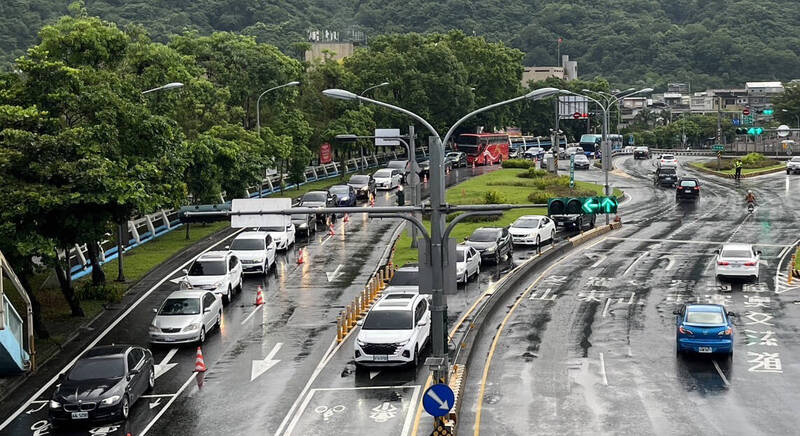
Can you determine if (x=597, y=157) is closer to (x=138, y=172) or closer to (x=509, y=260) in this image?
(x=509, y=260)

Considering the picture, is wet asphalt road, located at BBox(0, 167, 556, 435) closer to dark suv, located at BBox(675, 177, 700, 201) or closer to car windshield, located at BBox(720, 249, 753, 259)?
car windshield, located at BBox(720, 249, 753, 259)

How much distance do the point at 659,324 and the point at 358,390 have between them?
12976 millimetres

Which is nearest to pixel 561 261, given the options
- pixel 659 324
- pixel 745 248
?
pixel 745 248

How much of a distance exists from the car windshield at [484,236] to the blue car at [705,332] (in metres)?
16.4

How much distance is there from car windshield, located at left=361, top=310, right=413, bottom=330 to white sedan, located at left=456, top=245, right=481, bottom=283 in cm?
1019

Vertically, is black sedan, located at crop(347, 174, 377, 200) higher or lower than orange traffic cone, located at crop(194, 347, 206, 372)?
higher

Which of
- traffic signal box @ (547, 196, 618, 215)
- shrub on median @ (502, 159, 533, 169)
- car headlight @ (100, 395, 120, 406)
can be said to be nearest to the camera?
traffic signal box @ (547, 196, 618, 215)

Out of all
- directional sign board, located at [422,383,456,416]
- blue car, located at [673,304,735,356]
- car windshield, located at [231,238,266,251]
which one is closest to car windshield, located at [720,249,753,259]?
blue car, located at [673,304,735,356]

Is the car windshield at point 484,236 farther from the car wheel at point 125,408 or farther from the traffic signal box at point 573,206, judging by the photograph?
the traffic signal box at point 573,206

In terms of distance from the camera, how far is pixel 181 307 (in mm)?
35250

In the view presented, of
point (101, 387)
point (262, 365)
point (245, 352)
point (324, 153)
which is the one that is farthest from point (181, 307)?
point (324, 153)

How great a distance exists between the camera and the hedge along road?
2727 centimetres

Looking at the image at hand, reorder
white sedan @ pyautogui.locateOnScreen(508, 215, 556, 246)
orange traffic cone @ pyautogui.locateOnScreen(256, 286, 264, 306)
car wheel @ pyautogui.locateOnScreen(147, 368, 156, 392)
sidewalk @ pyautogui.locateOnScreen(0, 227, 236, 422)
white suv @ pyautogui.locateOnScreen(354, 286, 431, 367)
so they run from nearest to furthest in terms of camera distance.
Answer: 1. car wheel @ pyautogui.locateOnScreen(147, 368, 156, 392)
2. sidewalk @ pyautogui.locateOnScreen(0, 227, 236, 422)
3. white suv @ pyautogui.locateOnScreen(354, 286, 431, 367)
4. orange traffic cone @ pyautogui.locateOnScreen(256, 286, 264, 306)
5. white sedan @ pyautogui.locateOnScreen(508, 215, 556, 246)

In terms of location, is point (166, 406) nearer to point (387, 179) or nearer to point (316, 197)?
point (316, 197)
